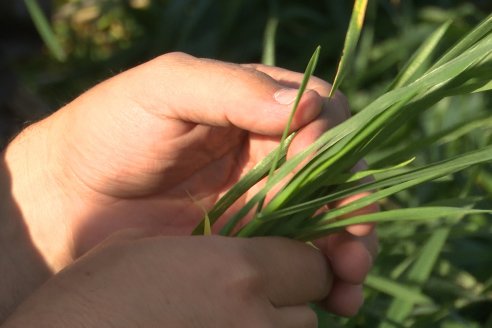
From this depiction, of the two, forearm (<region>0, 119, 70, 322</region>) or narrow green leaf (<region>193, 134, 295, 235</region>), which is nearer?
narrow green leaf (<region>193, 134, 295, 235</region>)

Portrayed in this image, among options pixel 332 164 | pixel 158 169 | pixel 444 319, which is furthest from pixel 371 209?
pixel 444 319

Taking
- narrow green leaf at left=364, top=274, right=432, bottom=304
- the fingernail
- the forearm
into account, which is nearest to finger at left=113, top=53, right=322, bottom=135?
the fingernail

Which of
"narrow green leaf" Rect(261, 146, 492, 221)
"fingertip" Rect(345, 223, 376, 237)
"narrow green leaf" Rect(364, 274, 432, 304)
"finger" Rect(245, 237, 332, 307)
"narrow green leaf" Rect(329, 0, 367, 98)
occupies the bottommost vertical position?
"narrow green leaf" Rect(364, 274, 432, 304)

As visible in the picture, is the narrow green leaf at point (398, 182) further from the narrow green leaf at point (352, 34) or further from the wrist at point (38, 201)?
the wrist at point (38, 201)

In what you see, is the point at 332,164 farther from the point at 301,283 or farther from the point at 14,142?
the point at 14,142

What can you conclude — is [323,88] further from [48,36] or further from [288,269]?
[48,36]

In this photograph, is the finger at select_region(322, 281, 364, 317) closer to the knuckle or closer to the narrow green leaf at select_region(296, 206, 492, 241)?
the narrow green leaf at select_region(296, 206, 492, 241)
